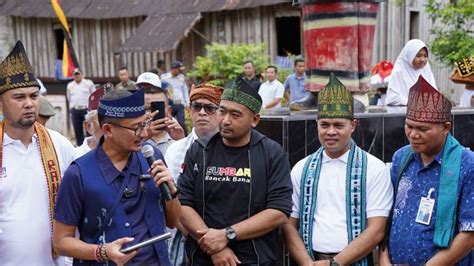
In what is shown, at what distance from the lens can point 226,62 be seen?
42.0ft

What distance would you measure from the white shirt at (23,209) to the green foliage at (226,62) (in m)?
9.22

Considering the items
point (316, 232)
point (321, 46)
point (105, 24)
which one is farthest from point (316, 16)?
point (105, 24)

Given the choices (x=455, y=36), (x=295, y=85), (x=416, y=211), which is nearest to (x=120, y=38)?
(x=295, y=85)

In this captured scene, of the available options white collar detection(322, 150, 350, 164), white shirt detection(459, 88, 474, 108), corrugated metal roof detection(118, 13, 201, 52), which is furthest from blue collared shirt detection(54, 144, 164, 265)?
corrugated metal roof detection(118, 13, 201, 52)

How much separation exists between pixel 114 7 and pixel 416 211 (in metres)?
14.0

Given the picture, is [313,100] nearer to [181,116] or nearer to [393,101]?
[393,101]

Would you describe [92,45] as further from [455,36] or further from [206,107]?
[206,107]

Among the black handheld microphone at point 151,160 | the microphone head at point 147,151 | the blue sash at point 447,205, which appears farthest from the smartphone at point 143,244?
the blue sash at point 447,205

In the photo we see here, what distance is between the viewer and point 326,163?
12.1 feet

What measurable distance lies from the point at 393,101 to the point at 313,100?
118 centimetres

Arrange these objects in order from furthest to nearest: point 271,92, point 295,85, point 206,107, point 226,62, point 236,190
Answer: point 226,62 → point 271,92 → point 295,85 → point 206,107 → point 236,190

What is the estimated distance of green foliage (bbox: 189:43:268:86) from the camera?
41.6ft

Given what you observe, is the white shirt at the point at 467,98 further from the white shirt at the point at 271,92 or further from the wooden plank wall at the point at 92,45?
the wooden plank wall at the point at 92,45

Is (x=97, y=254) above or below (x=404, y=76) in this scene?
below
